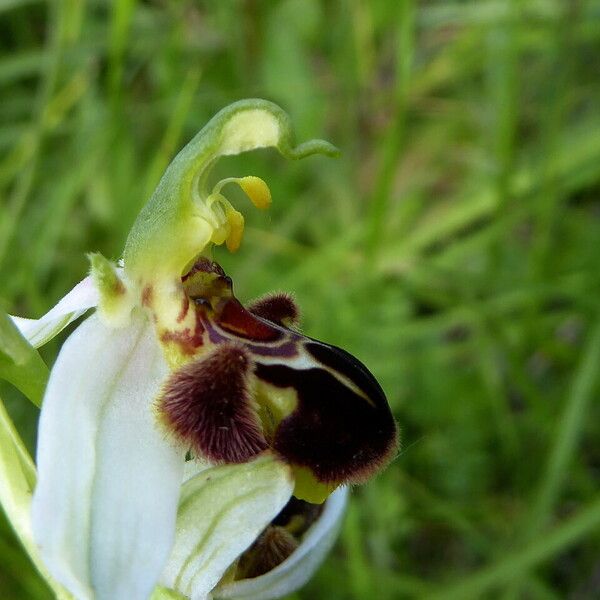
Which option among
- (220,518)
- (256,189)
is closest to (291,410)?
(220,518)

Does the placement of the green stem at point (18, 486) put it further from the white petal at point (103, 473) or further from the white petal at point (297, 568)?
the white petal at point (297, 568)

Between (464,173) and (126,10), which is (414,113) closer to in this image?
(464,173)

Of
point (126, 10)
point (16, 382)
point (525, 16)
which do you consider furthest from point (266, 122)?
point (525, 16)

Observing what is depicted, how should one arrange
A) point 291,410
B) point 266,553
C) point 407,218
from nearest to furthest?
point 291,410, point 266,553, point 407,218

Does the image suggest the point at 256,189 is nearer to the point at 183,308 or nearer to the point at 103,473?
the point at 183,308

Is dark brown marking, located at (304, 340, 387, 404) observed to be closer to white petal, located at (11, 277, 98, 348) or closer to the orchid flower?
the orchid flower

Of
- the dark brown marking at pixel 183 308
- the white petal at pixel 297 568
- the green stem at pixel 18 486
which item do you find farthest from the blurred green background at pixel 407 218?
the dark brown marking at pixel 183 308

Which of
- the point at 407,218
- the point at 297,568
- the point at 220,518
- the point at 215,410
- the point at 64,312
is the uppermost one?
the point at 64,312
